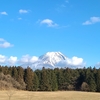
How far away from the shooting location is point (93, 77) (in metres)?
99.1

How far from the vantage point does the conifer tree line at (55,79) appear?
321ft

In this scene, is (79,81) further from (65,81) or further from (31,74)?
(31,74)

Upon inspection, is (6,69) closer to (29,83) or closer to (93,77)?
(29,83)

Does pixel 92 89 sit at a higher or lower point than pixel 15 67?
lower

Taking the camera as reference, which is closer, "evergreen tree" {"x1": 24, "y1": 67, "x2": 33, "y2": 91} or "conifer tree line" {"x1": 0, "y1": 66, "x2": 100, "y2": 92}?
"conifer tree line" {"x1": 0, "y1": 66, "x2": 100, "y2": 92}

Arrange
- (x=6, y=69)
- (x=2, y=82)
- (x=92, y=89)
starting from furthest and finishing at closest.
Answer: (x=6, y=69)
(x=92, y=89)
(x=2, y=82)

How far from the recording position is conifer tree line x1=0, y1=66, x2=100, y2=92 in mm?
97775

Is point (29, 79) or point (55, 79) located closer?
point (29, 79)

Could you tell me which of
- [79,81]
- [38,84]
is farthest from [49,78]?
[79,81]

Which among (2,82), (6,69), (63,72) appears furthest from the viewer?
(63,72)

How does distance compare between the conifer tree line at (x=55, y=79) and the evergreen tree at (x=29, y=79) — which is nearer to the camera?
the conifer tree line at (x=55, y=79)

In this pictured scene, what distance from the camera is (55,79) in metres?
103

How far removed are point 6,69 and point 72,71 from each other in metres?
28.2

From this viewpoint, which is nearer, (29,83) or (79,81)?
(29,83)
